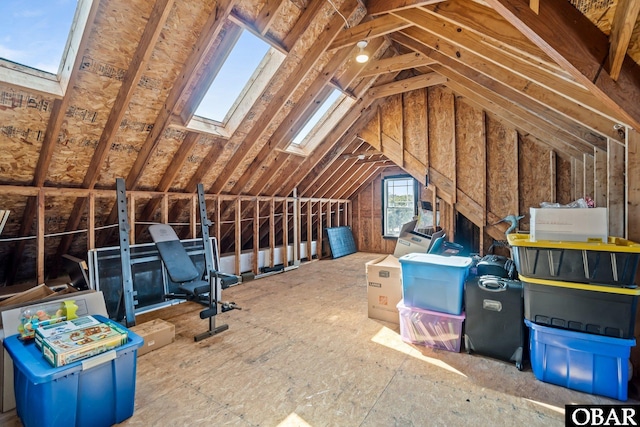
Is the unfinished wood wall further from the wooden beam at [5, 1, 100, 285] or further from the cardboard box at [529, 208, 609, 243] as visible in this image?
the wooden beam at [5, 1, 100, 285]

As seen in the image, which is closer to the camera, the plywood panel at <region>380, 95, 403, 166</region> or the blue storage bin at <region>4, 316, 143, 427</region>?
the blue storage bin at <region>4, 316, 143, 427</region>

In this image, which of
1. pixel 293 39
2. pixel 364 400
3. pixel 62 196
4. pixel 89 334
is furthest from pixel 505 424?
pixel 62 196

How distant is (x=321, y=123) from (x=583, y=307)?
4.45 m

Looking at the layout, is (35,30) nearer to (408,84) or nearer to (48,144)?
(48,144)

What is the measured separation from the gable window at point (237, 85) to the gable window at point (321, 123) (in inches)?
51.6

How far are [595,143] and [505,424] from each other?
272cm

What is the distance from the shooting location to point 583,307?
6.48ft

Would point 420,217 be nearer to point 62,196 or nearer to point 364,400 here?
point 364,400


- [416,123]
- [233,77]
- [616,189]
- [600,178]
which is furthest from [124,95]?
[600,178]

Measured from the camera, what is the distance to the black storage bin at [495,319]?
91.8 inches

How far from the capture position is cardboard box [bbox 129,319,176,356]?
263cm

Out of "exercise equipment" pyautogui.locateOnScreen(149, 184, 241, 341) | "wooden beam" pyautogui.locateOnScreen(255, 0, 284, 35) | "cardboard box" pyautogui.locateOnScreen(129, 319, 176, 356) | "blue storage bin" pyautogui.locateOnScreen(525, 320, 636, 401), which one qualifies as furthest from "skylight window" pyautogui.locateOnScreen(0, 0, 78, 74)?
"blue storage bin" pyautogui.locateOnScreen(525, 320, 636, 401)

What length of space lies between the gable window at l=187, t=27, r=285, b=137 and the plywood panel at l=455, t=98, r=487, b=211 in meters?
3.35

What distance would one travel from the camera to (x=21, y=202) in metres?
3.16
